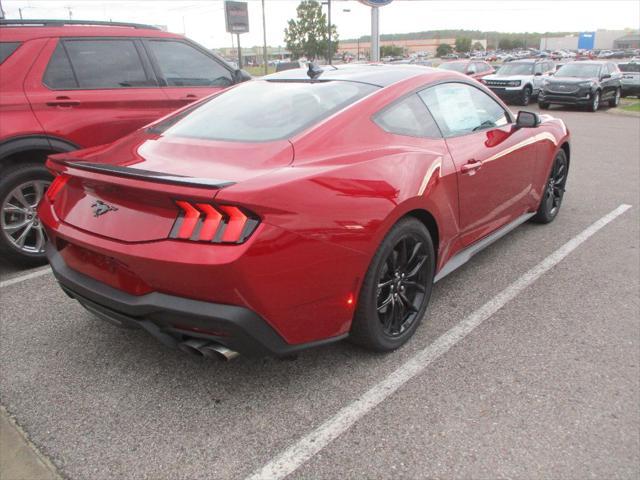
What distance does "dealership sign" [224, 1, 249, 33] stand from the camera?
36.3 m

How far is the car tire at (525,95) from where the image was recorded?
19312 mm

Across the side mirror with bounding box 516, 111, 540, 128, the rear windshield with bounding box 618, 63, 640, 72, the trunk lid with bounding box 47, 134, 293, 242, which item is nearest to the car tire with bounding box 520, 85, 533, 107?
the rear windshield with bounding box 618, 63, 640, 72

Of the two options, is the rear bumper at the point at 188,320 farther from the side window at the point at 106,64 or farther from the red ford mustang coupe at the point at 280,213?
the side window at the point at 106,64

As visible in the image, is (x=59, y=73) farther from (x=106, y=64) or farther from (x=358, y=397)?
(x=358, y=397)

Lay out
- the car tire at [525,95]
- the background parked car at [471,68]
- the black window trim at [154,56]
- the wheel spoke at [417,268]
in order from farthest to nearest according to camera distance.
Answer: the background parked car at [471,68]
the car tire at [525,95]
the black window trim at [154,56]
the wheel spoke at [417,268]

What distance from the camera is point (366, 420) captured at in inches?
98.6

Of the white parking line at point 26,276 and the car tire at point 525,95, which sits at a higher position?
the car tire at point 525,95

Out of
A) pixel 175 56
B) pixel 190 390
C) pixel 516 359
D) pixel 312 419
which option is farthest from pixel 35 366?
pixel 175 56

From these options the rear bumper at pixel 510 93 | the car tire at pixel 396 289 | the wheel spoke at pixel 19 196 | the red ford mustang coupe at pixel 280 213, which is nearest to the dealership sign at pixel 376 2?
the red ford mustang coupe at pixel 280 213

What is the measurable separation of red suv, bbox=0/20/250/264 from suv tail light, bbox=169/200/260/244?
2674 mm

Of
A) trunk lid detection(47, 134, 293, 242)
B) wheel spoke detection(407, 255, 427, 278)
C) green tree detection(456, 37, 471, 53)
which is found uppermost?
green tree detection(456, 37, 471, 53)

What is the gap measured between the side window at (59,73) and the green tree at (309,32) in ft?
233

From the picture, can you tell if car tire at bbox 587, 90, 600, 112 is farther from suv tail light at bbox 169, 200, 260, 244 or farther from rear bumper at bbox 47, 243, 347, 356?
suv tail light at bbox 169, 200, 260, 244

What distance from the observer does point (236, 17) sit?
37.4 m
